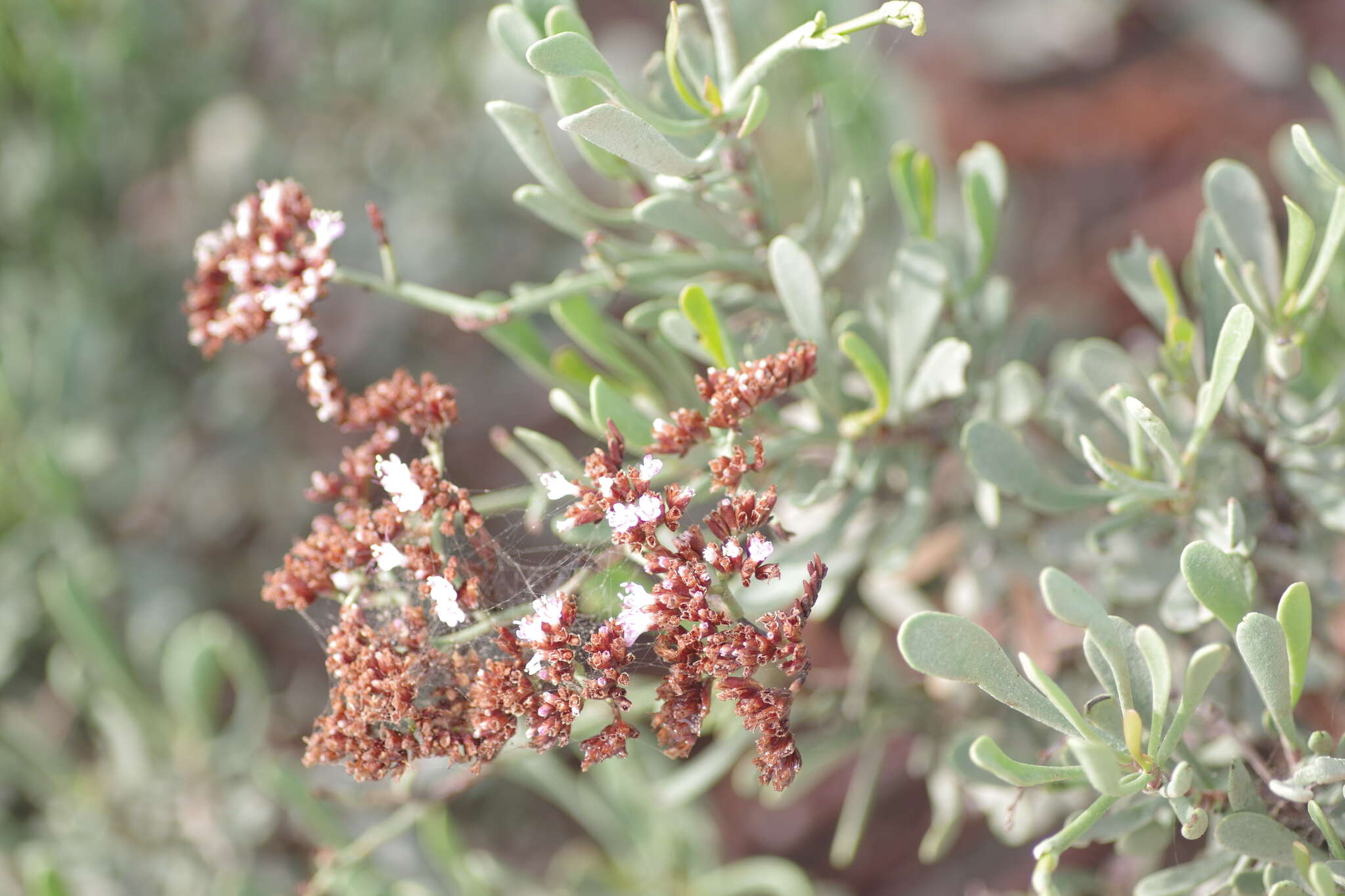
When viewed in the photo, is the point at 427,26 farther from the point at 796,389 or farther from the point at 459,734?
the point at 459,734

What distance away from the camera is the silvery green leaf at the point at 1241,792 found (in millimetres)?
828

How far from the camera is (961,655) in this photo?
0.74 meters

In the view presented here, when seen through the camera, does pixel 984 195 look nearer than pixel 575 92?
No

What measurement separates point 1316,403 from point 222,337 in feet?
Answer: 3.39

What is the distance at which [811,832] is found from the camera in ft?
6.98

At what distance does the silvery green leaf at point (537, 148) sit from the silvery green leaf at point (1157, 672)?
22.9 inches

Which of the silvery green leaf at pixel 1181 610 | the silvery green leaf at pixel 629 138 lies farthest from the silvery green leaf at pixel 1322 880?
the silvery green leaf at pixel 629 138

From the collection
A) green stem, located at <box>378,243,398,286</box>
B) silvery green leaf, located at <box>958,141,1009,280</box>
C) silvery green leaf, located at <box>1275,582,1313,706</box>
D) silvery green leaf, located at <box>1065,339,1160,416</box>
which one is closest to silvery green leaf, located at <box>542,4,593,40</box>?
green stem, located at <box>378,243,398,286</box>

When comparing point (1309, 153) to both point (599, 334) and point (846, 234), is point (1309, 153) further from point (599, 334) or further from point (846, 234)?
point (599, 334)


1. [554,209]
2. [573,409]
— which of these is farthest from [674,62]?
[573,409]

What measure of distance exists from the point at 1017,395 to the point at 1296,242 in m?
0.28

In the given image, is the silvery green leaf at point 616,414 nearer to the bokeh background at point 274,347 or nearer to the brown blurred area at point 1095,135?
the bokeh background at point 274,347

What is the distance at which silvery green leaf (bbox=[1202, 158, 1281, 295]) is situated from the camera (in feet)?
3.35

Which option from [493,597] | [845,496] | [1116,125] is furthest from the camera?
[1116,125]
